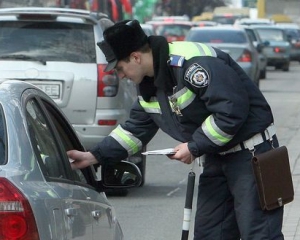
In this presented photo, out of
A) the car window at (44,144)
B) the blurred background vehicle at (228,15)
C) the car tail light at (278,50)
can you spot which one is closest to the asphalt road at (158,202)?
the car window at (44,144)

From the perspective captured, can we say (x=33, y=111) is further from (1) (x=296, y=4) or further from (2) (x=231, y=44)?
(1) (x=296, y=4)

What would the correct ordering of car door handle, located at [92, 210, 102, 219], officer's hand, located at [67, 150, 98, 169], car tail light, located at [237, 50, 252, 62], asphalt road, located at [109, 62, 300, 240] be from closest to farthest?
car door handle, located at [92, 210, 102, 219], officer's hand, located at [67, 150, 98, 169], asphalt road, located at [109, 62, 300, 240], car tail light, located at [237, 50, 252, 62]

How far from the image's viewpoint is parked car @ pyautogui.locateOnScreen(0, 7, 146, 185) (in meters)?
11.0

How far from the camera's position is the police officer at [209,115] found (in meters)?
5.11

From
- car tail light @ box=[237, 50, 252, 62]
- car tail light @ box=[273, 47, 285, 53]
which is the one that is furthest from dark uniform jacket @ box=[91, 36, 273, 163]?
car tail light @ box=[273, 47, 285, 53]

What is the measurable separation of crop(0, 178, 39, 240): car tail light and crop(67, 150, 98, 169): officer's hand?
4.95ft

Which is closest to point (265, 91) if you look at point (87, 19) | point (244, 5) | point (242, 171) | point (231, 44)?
point (231, 44)

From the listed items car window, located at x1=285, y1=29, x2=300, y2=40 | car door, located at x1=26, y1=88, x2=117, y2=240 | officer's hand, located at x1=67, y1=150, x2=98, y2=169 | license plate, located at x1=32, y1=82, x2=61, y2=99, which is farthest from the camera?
car window, located at x1=285, y1=29, x2=300, y2=40

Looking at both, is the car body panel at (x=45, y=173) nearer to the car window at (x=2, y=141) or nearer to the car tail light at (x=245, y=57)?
the car window at (x=2, y=141)

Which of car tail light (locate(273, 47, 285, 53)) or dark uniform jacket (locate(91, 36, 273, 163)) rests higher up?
dark uniform jacket (locate(91, 36, 273, 163))

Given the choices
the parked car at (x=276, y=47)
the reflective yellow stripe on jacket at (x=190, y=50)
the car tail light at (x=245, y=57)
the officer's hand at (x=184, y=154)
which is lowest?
the parked car at (x=276, y=47)

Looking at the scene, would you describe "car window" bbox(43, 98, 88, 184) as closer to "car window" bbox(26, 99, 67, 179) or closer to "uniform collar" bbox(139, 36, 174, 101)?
"car window" bbox(26, 99, 67, 179)

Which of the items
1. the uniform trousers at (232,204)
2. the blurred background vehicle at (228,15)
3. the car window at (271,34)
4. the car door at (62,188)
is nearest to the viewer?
the car door at (62,188)

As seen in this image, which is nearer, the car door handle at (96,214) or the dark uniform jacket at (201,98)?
the car door handle at (96,214)
